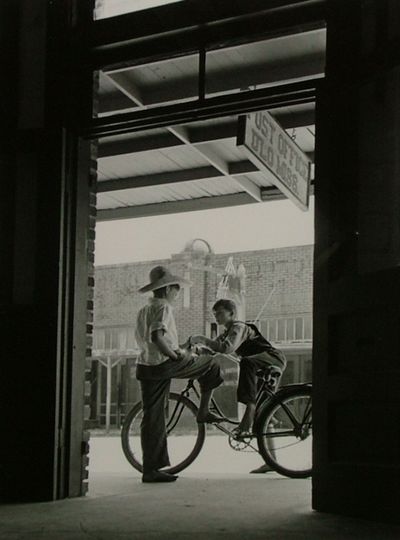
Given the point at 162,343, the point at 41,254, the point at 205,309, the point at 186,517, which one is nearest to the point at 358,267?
the point at 186,517

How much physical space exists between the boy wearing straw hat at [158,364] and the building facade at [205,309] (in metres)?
15.8

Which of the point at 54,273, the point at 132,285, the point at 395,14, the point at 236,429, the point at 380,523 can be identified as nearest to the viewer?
the point at 380,523

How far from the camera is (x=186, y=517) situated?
16.0 feet

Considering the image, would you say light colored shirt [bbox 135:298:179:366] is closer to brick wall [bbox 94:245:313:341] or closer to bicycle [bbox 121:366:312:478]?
bicycle [bbox 121:366:312:478]

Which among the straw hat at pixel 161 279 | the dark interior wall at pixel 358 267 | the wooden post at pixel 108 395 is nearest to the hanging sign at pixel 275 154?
the straw hat at pixel 161 279

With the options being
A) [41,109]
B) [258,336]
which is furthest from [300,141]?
[41,109]

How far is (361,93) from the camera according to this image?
16.3 feet

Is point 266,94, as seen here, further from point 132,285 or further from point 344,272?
point 132,285

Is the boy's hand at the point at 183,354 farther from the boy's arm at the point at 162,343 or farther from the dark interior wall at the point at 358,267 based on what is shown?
the dark interior wall at the point at 358,267

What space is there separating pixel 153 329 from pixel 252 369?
1.03 meters

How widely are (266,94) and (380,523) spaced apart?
101 inches

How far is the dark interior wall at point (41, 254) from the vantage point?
5.59 metres

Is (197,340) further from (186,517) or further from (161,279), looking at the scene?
(186,517)

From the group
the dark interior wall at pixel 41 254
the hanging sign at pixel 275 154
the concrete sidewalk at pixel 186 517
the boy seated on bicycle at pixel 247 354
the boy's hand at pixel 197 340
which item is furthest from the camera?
the boy's hand at pixel 197 340
